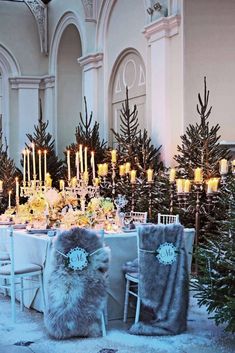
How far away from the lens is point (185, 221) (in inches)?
314

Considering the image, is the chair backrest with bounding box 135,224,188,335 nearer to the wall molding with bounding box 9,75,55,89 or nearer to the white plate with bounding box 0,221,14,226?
the white plate with bounding box 0,221,14,226

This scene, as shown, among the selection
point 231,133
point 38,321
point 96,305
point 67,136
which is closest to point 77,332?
point 96,305

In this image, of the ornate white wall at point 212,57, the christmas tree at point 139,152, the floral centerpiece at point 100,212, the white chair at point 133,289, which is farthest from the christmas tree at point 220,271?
the ornate white wall at point 212,57

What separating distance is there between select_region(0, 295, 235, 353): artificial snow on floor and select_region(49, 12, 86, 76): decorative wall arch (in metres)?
8.35

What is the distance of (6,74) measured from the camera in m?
14.7

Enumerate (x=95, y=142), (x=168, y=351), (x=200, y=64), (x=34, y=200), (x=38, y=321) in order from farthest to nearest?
(x=95, y=142), (x=200, y=64), (x=34, y=200), (x=38, y=321), (x=168, y=351)

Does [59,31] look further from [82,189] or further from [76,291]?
[76,291]

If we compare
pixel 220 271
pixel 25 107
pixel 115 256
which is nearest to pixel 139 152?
pixel 115 256

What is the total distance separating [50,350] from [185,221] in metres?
3.67

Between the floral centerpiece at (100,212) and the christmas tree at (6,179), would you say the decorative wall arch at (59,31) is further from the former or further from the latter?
the floral centerpiece at (100,212)

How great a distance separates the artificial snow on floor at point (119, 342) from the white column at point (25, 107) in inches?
374

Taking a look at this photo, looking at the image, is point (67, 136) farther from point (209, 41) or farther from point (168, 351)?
point (168, 351)

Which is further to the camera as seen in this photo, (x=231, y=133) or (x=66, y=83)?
(x=66, y=83)

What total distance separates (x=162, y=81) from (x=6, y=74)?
6.24m
